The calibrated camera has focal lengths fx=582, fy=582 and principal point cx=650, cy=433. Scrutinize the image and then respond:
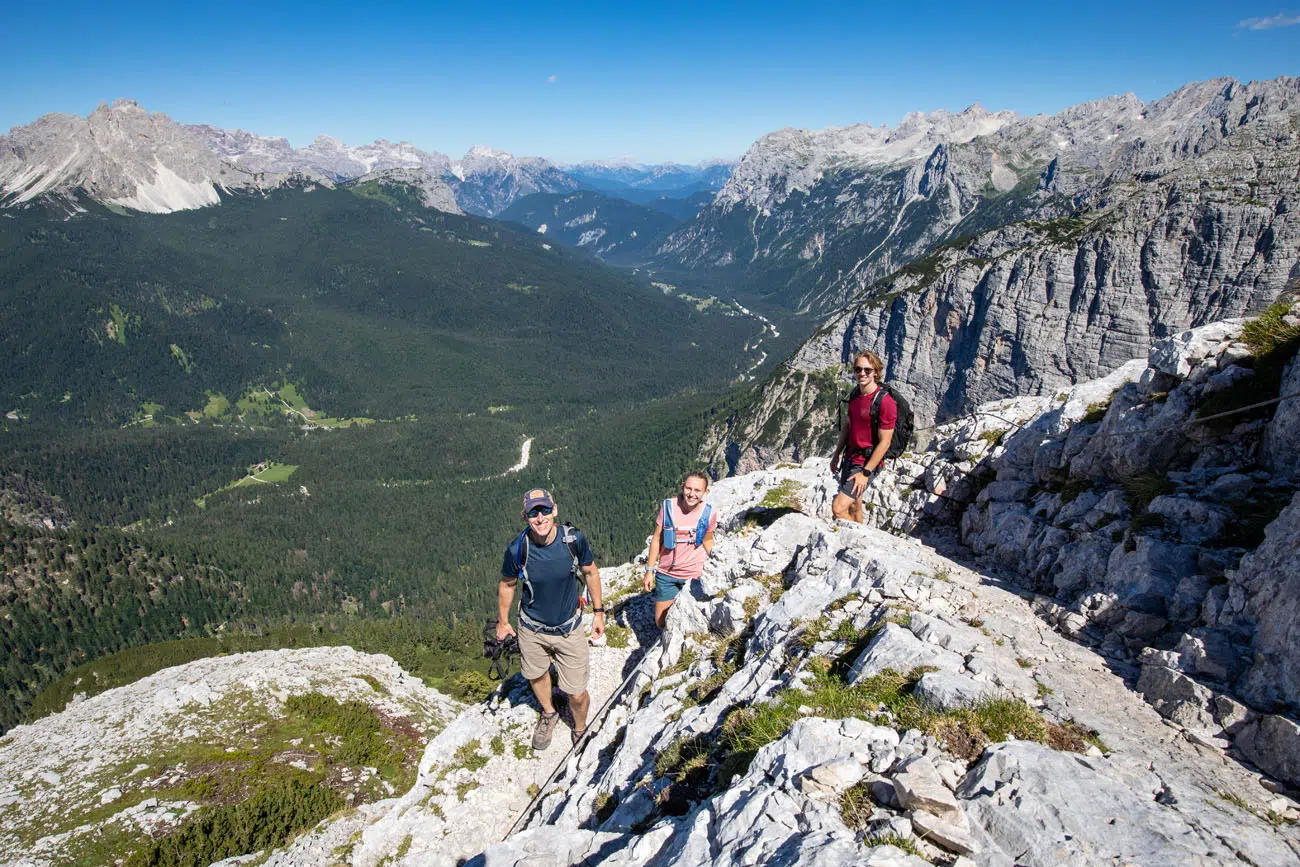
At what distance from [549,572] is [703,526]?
468 centimetres

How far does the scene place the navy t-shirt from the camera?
11961mm

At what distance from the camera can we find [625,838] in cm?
838

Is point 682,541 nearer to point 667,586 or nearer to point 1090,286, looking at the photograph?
point 667,586

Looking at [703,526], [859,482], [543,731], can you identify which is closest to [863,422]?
[859,482]

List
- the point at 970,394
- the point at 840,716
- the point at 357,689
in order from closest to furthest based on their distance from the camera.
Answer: the point at 840,716
the point at 357,689
the point at 970,394

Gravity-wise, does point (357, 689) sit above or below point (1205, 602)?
below

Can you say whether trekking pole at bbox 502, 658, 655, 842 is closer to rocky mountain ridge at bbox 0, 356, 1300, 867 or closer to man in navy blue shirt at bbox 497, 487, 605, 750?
rocky mountain ridge at bbox 0, 356, 1300, 867

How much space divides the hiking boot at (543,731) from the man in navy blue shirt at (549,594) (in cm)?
95

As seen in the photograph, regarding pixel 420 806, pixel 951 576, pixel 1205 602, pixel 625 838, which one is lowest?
pixel 420 806

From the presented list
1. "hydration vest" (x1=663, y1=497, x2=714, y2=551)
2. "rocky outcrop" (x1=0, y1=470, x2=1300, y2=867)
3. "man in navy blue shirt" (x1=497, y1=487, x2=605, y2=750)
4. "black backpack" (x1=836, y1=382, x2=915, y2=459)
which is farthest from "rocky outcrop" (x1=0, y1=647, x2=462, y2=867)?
"black backpack" (x1=836, y1=382, x2=915, y2=459)

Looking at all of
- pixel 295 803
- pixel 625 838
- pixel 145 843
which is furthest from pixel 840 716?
pixel 145 843

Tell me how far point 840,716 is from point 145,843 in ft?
102

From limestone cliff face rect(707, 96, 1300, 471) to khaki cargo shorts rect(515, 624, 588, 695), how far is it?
333 ft

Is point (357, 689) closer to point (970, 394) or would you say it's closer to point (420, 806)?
point (420, 806)
